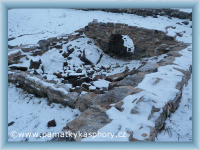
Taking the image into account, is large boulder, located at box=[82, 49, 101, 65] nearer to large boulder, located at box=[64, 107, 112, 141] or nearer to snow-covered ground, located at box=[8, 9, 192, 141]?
snow-covered ground, located at box=[8, 9, 192, 141]

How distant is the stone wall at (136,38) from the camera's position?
580cm

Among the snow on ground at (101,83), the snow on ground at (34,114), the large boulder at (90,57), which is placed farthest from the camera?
the large boulder at (90,57)

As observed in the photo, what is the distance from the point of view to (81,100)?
10.7ft

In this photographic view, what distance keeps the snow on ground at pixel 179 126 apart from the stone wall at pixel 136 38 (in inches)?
127

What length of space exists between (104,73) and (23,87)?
2464 mm

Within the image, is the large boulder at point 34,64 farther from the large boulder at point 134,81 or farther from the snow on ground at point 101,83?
the large boulder at point 134,81

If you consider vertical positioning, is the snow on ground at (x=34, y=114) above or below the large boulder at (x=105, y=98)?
below

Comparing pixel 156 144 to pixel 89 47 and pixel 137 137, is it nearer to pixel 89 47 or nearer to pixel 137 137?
pixel 137 137

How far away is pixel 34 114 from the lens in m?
3.44

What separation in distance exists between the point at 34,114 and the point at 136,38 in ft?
15.2

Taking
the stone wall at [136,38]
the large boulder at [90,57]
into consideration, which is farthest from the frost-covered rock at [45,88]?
the stone wall at [136,38]

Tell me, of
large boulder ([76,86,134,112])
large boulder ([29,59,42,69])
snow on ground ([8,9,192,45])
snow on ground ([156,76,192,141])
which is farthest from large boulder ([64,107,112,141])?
snow on ground ([8,9,192,45])

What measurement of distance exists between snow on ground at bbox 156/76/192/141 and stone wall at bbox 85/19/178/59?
3.22 m

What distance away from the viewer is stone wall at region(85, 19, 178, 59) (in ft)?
19.0
